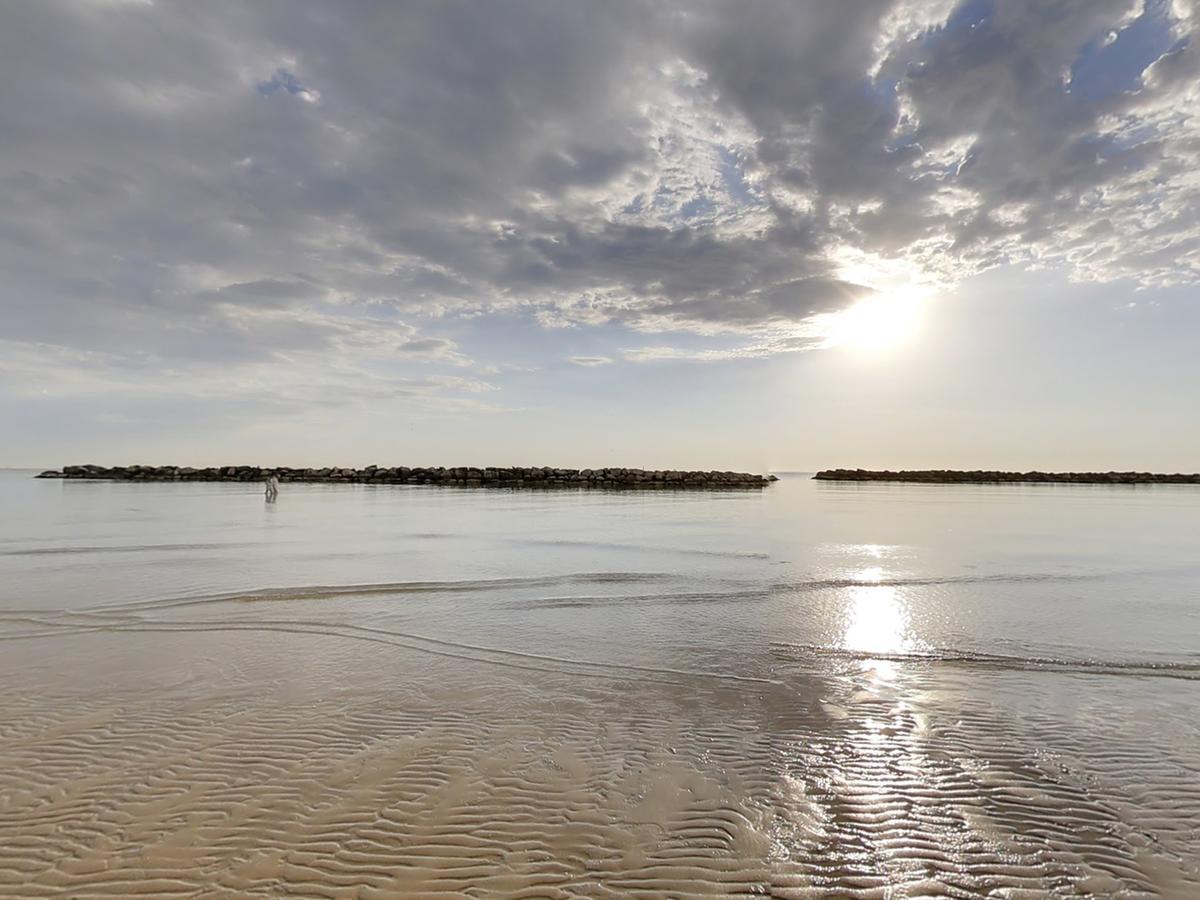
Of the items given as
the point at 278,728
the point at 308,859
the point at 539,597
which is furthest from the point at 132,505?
the point at 308,859

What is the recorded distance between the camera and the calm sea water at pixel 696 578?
9.26 meters

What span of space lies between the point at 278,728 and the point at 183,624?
17.1 feet

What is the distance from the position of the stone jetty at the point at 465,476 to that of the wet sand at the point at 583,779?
61.4m

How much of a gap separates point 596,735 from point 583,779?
34.1 inches

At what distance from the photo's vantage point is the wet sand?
12.4 ft

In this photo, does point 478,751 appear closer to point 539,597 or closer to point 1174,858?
point 1174,858

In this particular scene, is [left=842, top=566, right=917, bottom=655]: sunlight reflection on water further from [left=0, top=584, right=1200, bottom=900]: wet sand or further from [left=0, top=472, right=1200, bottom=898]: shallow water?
[left=0, top=584, right=1200, bottom=900]: wet sand

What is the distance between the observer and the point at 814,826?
4.31 meters

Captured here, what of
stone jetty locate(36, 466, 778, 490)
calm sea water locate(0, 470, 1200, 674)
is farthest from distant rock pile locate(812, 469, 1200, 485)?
calm sea water locate(0, 470, 1200, 674)

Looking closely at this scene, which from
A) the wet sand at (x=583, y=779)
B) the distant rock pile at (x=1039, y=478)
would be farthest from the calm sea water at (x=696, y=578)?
the distant rock pile at (x=1039, y=478)

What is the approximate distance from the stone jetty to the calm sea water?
44360mm

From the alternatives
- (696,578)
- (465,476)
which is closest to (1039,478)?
(465,476)

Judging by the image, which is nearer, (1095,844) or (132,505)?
(1095,844)

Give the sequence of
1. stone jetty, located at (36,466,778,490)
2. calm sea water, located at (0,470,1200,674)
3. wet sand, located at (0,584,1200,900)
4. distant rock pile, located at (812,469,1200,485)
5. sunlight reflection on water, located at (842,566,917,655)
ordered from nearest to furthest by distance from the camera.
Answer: wet sand, located at (0,584,1200,900) < sunlight reflection on water, located at (842,566,917,655) < calm sea water, located at (0,470,1200,674) < stone jetty, located at (36,466,778,490) < distant rock pile, located at (812,469,1200,485)
